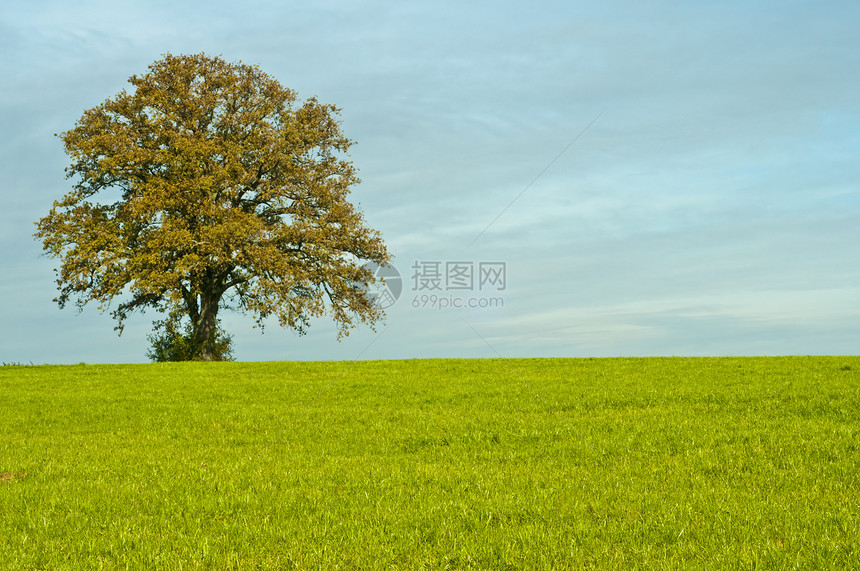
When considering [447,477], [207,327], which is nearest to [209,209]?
[207,327]

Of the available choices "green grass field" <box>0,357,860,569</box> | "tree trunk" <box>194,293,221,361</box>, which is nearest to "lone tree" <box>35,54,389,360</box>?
"tree trunk" <box>194,293,221,361</box>

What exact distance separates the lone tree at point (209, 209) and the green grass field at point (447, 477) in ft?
48.2

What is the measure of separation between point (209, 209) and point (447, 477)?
3036cm

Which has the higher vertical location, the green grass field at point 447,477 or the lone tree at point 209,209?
the lone tree at point 209,209

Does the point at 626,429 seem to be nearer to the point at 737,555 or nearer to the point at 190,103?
the point at 737,555

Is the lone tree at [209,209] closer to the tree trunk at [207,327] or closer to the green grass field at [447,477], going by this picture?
the tree trunk at [207,327]

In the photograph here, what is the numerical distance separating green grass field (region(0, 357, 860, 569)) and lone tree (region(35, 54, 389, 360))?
14.7m

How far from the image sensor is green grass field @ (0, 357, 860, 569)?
832 centimetres

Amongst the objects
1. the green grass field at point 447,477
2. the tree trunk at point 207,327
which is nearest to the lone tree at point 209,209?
the tree trunk at point 207,327

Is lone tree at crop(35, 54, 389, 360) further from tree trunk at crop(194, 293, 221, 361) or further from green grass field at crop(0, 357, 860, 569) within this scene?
green grass field at crop(0, 357, 860, 569)

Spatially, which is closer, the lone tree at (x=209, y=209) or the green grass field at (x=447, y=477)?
the green grass field at (x=447, y=477)

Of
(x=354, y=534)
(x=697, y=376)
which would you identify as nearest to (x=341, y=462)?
(x=354, y=534)

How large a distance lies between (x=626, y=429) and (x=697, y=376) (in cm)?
1070

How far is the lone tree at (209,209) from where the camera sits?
123 ft
